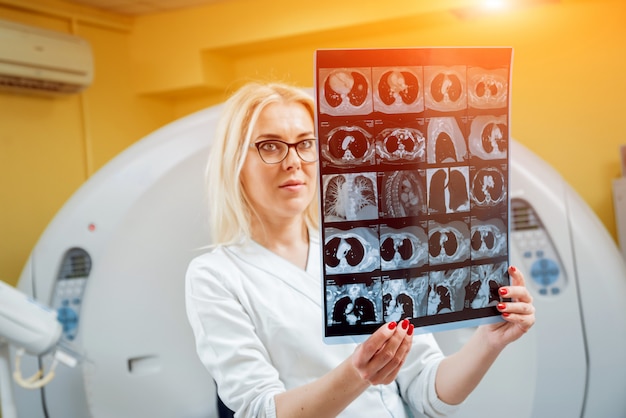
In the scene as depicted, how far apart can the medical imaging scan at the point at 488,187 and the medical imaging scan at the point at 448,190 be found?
16mm

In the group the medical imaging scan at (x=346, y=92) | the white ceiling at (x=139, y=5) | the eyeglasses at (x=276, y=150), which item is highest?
the white ceiling at (x=139, y=5)

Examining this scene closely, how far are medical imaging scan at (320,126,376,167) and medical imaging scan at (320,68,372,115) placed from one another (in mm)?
27

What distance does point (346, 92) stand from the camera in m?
0.99

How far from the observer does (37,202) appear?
2.87 m

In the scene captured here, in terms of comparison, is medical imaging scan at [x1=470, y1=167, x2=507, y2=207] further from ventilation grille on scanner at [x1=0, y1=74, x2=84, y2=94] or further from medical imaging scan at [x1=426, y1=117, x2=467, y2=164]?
ventilation grille on scanner at [x1=0, y1=74, x2=84, y2=94]

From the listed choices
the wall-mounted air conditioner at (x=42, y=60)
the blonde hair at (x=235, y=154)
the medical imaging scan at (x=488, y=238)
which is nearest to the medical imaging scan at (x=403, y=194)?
the medical imaging scan at (x=488, y=238)

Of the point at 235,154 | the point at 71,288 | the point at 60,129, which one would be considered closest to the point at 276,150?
the point at 235,154

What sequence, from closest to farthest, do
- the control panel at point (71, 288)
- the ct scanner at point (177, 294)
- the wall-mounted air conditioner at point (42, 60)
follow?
the ct scanner at point (177, 294) < the control panel at point (71, 288) < the wall-mounted air conditioner at point (42, 60)

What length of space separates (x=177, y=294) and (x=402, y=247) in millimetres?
1031

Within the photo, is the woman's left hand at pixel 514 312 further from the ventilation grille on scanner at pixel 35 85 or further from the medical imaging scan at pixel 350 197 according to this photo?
the ventilation grille on scanner at pixel 35 85

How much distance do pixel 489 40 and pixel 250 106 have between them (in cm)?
175

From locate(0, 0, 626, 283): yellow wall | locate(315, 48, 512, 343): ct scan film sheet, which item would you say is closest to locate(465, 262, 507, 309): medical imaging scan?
locate(315, 48, 512, 343): ct scan film sheet

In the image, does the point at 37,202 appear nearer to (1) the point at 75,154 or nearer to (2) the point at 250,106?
(1) the point at 75,154

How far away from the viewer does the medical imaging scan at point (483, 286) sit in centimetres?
108
